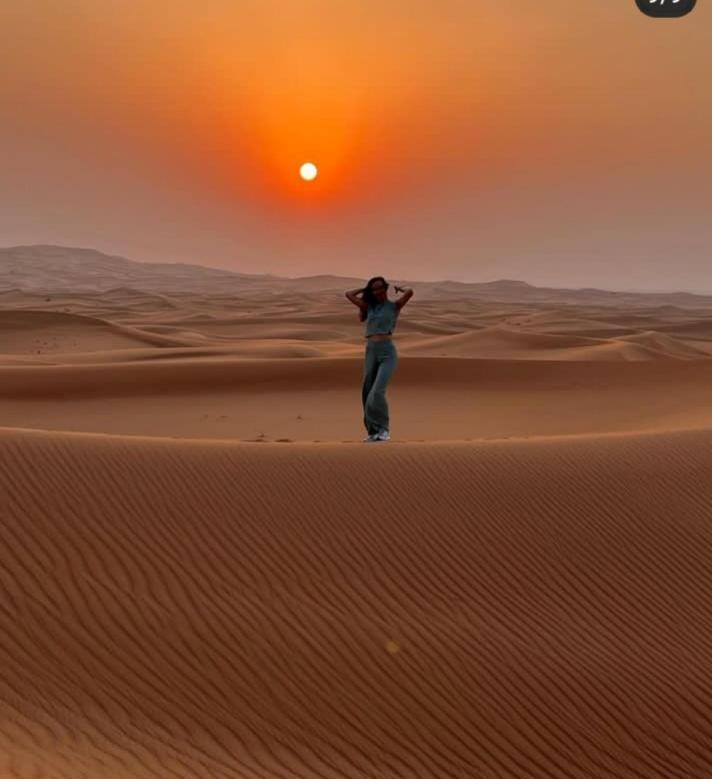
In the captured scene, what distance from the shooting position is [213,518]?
6742mm

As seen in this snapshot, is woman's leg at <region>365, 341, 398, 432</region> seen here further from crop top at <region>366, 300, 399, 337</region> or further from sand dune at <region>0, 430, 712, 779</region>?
sand dune at <region>0, 430, 712, 779</region>

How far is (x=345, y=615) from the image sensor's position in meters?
5.60

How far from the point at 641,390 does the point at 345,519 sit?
50.3 feet

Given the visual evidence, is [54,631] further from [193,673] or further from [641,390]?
[641,390]

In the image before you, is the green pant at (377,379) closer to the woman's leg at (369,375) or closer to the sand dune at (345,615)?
the woman's leg at (369,375)

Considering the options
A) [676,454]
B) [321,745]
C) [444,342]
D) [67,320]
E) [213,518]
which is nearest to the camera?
[321,745]

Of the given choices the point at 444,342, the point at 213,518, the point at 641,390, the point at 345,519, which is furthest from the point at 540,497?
the point at 444,342

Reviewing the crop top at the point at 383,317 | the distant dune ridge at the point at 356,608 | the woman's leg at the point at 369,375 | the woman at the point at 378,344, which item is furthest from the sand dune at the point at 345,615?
the crop top at the point at 383,317

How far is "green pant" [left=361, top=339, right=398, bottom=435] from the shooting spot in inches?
367

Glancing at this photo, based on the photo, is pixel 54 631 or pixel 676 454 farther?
pixel 676 454

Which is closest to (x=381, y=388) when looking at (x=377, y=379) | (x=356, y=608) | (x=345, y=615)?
(x=377, y=379)

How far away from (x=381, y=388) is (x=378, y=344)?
1.63ft

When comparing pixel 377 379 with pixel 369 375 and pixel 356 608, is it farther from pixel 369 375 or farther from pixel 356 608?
pixel 356 608

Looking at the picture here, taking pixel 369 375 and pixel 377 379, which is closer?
pixel 377 379
